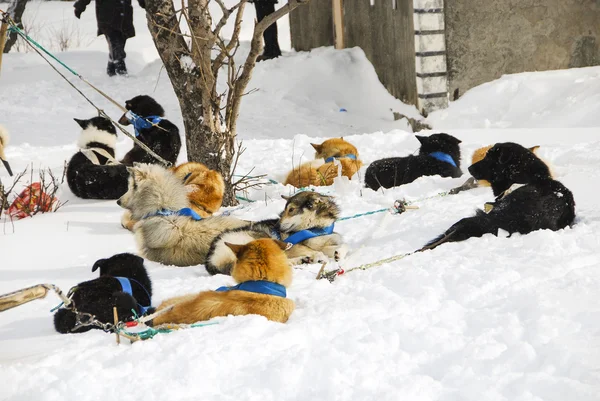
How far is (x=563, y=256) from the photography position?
13.4 feet

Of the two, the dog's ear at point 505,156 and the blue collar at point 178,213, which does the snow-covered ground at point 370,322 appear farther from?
the dog's ear at point 505,156

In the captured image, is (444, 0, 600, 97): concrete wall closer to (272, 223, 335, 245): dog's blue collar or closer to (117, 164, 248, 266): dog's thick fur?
(117, 164, 248, 266): dog's thick fur

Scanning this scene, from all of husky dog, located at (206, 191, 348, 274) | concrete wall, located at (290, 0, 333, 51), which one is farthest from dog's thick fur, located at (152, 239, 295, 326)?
concrete wall, located at (290, 0, 333, 51)

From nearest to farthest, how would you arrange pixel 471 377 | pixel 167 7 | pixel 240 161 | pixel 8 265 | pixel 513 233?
pixel 471 377 < pixel 513 233 < pixel 8 265 < pixel 167 7 < pixel 240 161

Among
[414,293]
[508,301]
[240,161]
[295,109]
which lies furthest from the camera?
[295,109]

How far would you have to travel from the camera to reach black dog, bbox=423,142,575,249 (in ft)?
15.6

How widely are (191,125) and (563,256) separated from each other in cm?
384

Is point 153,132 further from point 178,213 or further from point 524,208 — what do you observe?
point 524,208

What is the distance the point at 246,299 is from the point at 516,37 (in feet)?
29.1

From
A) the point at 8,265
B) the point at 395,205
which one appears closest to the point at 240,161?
the point at 395,205

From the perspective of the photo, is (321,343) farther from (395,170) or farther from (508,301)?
(395,170)

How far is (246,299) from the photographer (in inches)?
138

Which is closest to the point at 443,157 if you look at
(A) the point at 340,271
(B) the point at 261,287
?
(A) the point at 340,271

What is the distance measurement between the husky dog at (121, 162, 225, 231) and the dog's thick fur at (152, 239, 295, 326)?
1.89 meters
